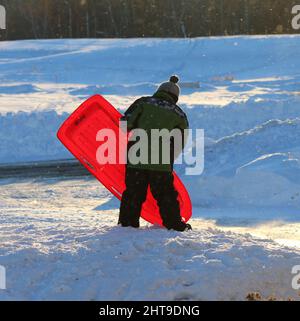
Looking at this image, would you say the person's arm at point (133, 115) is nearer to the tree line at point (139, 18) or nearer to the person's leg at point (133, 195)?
the person's leg at point (133, 195)

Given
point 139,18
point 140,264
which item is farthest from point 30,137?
point 139,18

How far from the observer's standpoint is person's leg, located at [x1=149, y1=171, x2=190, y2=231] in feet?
25.8

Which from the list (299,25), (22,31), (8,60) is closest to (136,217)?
(8,60)

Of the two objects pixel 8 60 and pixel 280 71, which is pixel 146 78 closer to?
pixel 280 71

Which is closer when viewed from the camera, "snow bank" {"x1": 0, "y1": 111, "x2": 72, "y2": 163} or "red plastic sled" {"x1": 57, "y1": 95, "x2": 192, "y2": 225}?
"red plastic sled" {"x1": 57, "y1": 95, "x2": 192, "y2": 225}

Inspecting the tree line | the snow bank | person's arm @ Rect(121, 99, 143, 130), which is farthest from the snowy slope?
the tree line

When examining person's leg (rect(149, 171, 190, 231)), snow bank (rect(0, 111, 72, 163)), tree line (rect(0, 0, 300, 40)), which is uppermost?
tree line (rect(0, 0, 300, 40))

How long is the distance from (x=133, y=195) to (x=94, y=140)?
1.41m

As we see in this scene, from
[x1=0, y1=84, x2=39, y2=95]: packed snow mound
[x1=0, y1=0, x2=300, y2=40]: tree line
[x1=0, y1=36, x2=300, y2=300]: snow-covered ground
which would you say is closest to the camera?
[x1=0, y1=36, x2=300, y2=300]: snow-covered ground

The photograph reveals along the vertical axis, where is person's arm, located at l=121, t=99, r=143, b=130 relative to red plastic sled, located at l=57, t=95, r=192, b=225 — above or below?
above

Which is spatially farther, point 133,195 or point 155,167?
point 133,195

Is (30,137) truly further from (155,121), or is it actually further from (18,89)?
(18,89)

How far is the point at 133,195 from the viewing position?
7.94 meters

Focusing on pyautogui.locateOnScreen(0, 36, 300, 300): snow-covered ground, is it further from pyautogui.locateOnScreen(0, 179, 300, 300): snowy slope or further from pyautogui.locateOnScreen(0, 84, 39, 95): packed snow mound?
pyautogui.locateOnScreen(0, 84, 39, 95): packed snow mound
